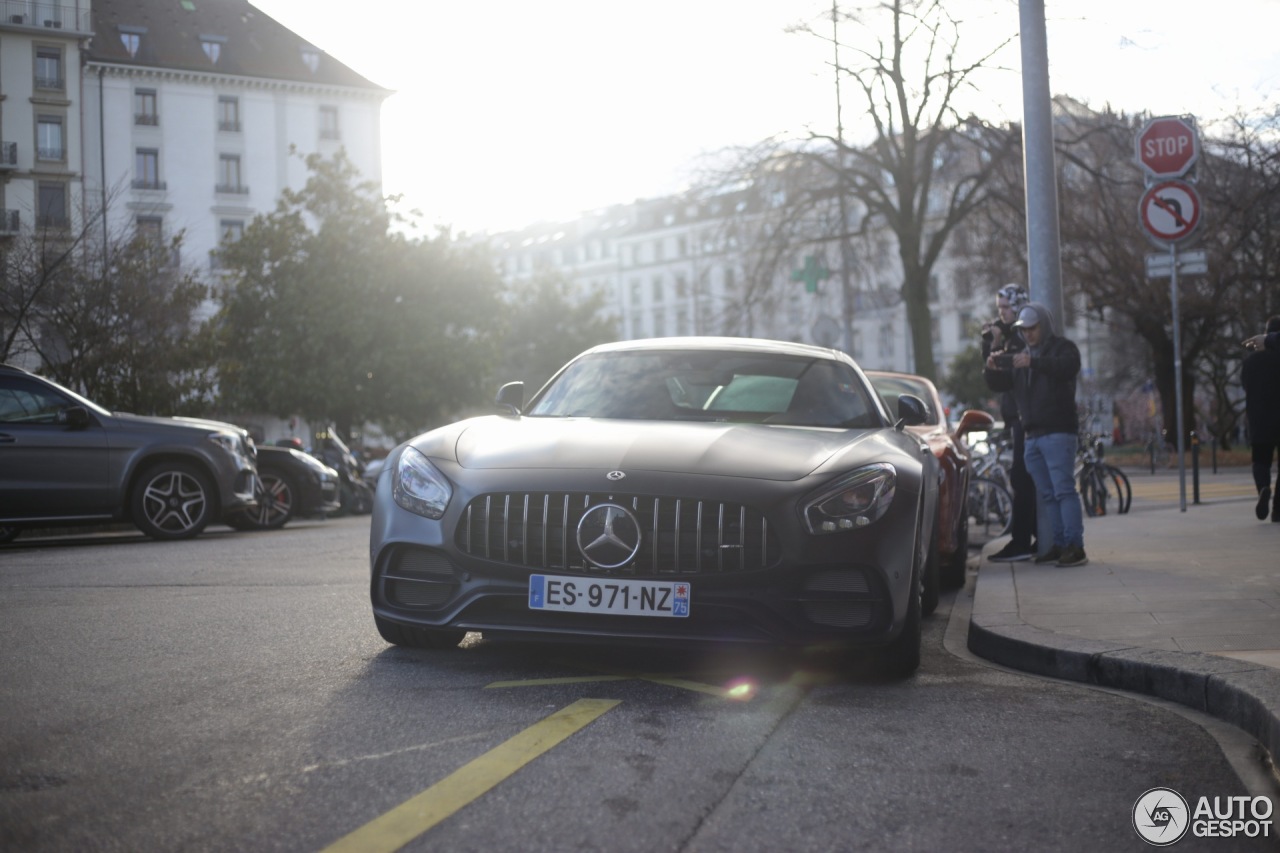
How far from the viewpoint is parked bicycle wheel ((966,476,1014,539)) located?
13930mm

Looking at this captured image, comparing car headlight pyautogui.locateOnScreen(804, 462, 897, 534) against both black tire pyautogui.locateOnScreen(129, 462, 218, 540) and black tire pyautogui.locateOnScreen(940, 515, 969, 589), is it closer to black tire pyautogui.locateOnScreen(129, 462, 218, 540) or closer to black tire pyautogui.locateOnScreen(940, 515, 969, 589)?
black tire pyautogui.locateOnScreen(940, 515, 969, 589)

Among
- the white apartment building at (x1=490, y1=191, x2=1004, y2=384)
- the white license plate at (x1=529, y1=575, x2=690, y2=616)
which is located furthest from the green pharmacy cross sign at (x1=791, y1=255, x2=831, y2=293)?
the white license plate at (x1=529, y1=575, x2=690, y2=616)

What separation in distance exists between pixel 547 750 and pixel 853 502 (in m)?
1.75

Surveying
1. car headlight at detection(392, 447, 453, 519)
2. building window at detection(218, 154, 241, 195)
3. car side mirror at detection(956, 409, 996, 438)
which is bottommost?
car headlight at detection(392, 447, 453, 519)

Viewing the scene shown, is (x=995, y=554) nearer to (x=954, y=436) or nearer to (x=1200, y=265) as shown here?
(x=954, y=436)

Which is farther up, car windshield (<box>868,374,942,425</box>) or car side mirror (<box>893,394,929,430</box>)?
car windshield (<box>868,374,942,425</box>)

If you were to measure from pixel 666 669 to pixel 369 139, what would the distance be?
69456 millimetres

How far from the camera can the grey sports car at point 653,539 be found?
5.21m

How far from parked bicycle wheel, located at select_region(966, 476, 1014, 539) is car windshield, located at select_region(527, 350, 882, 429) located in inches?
281

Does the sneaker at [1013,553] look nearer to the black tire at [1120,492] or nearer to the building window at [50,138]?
the black tire at [1120,492]

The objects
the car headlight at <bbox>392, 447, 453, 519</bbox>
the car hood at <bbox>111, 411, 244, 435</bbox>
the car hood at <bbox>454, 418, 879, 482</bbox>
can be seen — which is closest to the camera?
the car hood at <bbox>454, 418, 879, 482</bbox>

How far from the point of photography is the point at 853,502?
Result: 5395mm

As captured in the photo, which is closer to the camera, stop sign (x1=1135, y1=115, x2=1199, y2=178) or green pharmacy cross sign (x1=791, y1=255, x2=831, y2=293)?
stop sign (x1=1135, y1=115, x2=1199, y2=178)

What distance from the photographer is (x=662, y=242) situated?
4537 inches
